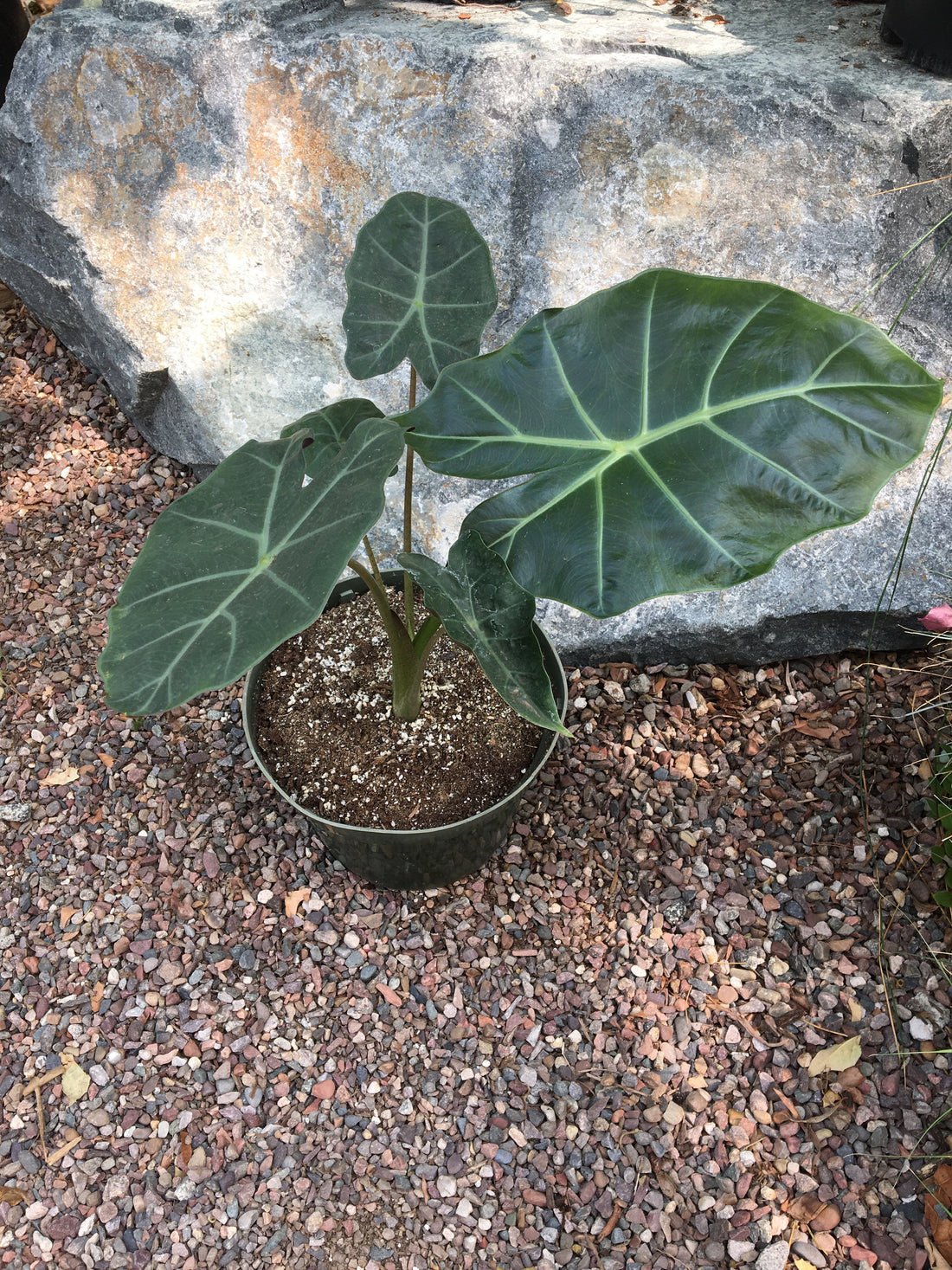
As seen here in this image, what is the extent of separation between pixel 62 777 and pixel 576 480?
136cm

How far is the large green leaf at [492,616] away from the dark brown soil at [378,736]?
46 cm

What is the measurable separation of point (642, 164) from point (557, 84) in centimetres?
24

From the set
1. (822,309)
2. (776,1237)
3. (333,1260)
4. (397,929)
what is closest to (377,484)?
(822,309)

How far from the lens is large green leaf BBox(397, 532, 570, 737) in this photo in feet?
3.80

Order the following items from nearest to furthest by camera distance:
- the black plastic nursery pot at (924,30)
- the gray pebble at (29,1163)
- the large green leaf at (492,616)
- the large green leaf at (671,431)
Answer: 1. the large green leaf at (671,431)
2. the large green leaf at (492,616)
3. the gray pebble at (29,1163)
4. the black plastic nursery pot at (924,30)

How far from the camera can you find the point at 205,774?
6.29 ft

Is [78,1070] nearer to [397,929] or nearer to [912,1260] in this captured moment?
[397,929]

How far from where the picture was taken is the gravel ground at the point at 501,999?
4.66 feet

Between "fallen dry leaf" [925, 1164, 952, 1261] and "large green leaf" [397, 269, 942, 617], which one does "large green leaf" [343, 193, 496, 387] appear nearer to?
"large green leaf" [397, 269, 942, 617]

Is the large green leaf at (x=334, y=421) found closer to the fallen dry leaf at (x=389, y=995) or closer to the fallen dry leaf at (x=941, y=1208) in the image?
the fallen dry leaf at (x=389, y=995)

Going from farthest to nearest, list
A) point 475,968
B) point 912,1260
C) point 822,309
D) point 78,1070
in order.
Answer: point 475,968, point 78,1070, point 912,1260, point 822,309

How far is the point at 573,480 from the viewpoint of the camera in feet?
3.54

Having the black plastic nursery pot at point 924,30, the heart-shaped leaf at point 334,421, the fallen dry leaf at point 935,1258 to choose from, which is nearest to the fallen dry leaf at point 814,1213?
the fallen dry leaf at point 935,1258

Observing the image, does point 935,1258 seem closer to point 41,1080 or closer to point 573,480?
point 573,480
